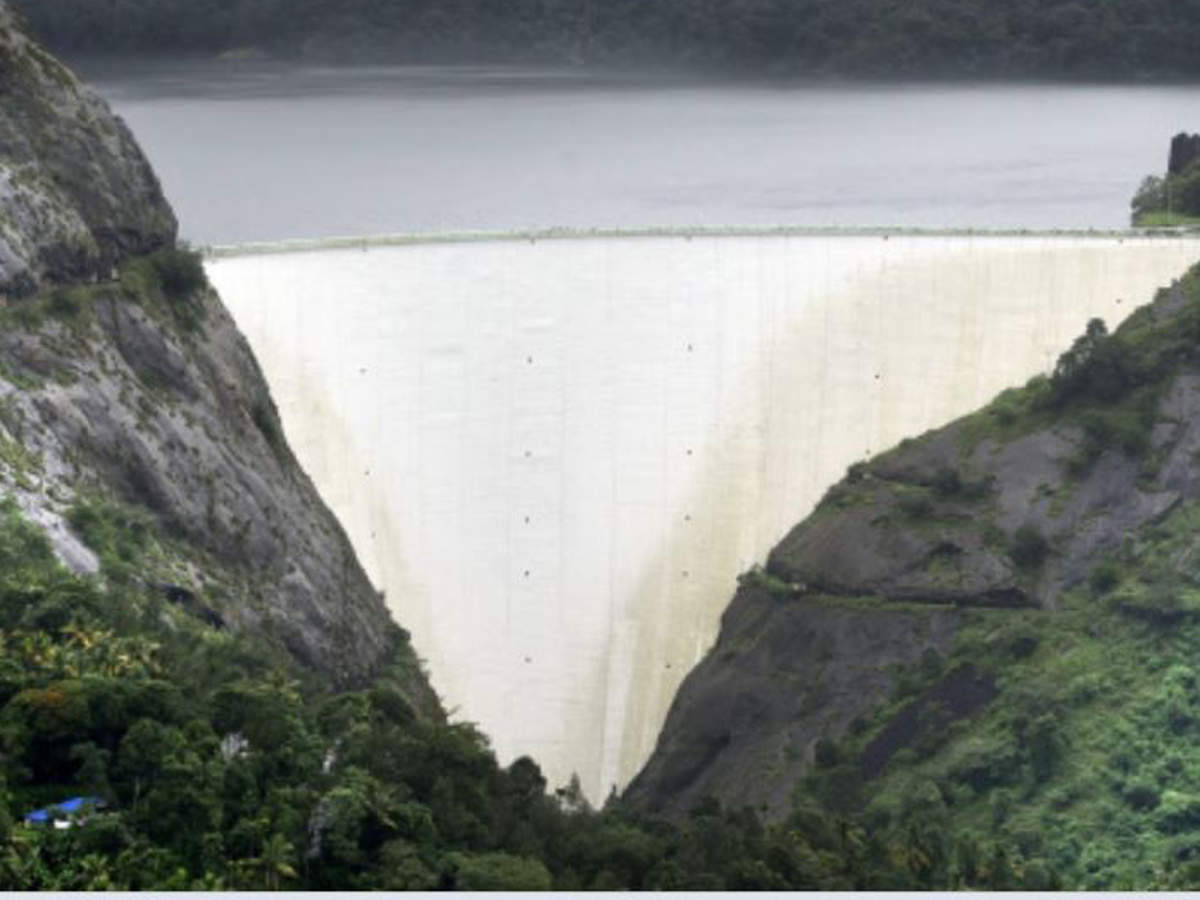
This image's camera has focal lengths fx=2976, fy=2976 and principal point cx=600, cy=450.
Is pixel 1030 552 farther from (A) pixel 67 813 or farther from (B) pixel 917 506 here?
(A) pixel 67 813

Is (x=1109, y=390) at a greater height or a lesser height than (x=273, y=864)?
greater

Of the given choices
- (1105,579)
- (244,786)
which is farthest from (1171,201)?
(244,786)

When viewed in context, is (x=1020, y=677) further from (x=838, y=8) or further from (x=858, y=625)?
(x=838, y=8)

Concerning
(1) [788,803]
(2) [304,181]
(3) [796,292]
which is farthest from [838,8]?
(1) [788,803]

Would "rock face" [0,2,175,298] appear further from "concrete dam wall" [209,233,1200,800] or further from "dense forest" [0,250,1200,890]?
"concrete dam wall" [209,233,1200,800]

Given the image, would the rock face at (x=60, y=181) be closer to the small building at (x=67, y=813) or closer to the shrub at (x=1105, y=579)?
the small building at (x=67, y=813)

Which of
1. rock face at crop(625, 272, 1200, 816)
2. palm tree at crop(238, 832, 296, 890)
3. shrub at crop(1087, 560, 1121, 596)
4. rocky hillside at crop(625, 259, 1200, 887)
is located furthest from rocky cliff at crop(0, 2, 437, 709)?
shrub at crop(1087, 560, 1121, 596)
